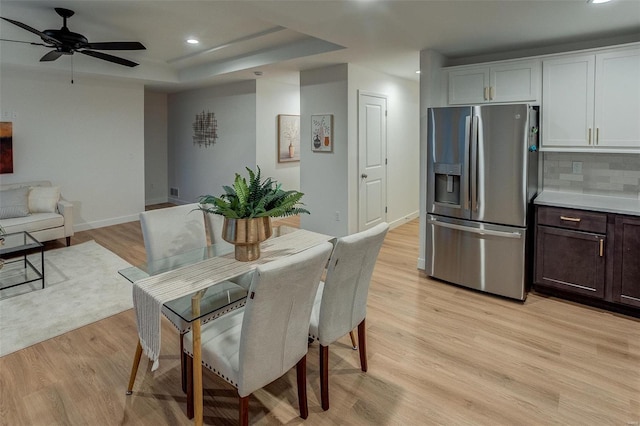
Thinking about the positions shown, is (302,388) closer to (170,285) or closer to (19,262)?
(170,285)

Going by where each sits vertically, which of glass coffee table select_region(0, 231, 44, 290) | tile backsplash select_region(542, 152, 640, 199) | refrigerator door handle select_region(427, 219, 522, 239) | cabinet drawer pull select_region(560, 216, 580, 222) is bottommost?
glass coffee table select_region(0, 231, 44, 290)

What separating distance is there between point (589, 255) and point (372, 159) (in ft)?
9.74

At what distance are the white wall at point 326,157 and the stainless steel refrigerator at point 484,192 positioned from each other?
1.54m

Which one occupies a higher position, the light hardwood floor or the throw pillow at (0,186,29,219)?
the throw pillow at (0,186,29,219)

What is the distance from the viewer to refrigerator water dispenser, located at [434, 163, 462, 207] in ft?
11.8

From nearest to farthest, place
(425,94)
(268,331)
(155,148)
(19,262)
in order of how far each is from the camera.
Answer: (268,331) < (425,94) < (19,262) < (155,148)

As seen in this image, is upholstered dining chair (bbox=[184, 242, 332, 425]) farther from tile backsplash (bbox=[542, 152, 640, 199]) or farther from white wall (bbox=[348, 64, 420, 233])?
white wall (bbox=[348, 64, 420, 233])

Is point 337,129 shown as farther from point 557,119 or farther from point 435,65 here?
point 557,119

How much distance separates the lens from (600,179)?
3582 mm

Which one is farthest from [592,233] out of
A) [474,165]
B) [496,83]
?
[496,83]

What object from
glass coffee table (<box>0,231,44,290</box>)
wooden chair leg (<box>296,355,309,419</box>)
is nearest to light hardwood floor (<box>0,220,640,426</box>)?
wooden chair leg (<box>296,355,309,419</box>)

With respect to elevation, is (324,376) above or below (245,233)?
below

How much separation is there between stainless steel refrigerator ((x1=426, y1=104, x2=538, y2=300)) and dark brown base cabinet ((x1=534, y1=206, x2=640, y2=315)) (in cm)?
16

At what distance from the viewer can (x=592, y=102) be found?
3.25 m
